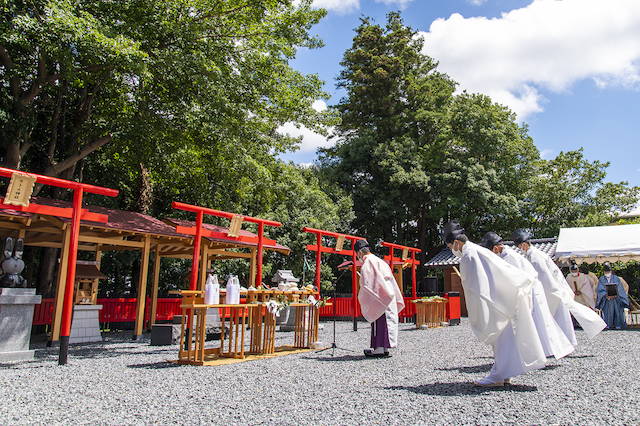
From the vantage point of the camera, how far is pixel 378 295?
A: 757cm

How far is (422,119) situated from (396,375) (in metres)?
23.2

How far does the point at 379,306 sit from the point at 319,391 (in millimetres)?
2787

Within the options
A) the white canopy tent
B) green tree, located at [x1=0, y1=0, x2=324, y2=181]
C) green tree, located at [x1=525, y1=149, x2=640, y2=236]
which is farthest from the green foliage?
green tree, located at [x1=0, y1=0, x2=324, y2=181]

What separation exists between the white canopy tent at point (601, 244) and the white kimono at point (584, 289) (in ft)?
2.07

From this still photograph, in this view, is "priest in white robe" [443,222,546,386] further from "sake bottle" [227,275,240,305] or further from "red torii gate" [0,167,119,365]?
"red torii gate" [0,167,119,365]

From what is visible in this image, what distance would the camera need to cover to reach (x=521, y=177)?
26344mm

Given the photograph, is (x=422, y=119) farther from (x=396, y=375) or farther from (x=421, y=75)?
(x=396, y=375)

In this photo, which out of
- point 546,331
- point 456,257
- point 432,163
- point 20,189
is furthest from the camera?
point 432,163

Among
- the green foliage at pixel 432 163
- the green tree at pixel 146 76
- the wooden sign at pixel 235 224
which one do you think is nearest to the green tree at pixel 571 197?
the green foliage at pixel 432 163

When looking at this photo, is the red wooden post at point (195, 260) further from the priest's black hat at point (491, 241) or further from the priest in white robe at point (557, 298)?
the priest in white robe at point (557, 298)

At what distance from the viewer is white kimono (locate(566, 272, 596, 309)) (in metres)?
13.9

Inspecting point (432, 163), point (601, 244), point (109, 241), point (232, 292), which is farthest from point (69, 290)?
point (432, 163)

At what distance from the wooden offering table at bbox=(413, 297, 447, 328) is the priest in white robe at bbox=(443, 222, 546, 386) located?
30.0 ft

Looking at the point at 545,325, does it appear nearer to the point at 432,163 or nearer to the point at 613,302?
the point at 613,302
